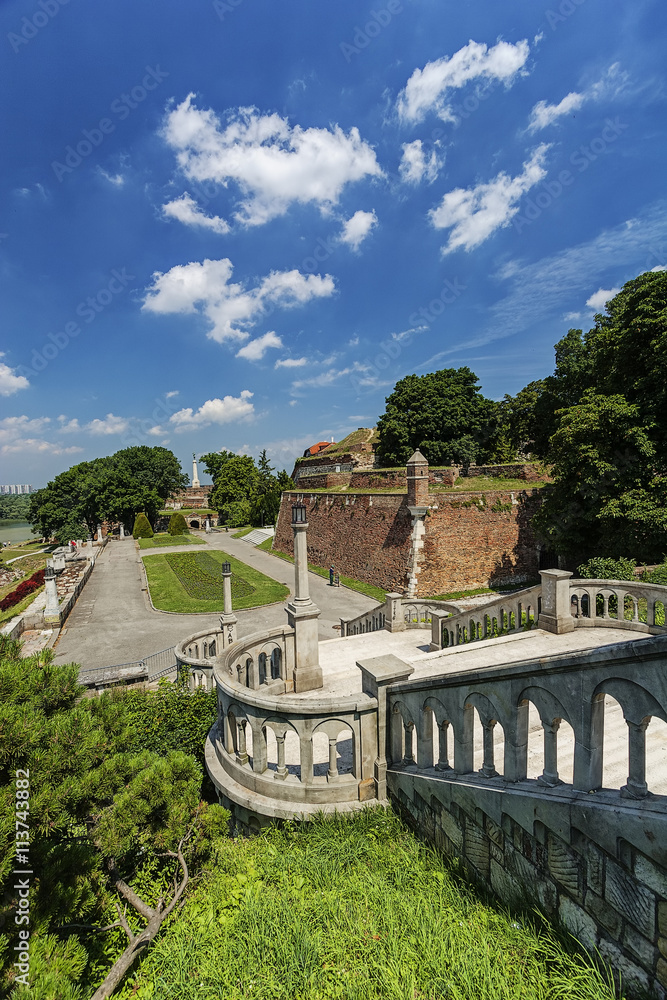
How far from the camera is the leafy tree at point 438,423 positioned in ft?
109

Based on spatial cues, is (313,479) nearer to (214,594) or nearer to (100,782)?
(214,594)

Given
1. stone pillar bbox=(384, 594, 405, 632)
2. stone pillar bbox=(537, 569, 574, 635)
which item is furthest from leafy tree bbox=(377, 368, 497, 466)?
stone pillar bbox=(537, 569, 574, 635)

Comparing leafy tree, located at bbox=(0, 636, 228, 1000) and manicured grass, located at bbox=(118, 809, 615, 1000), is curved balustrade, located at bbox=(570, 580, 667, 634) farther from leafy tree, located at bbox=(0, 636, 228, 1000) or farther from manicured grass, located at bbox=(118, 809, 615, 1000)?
leafy tree, located at bbox=(0, 636, 228, 1000)

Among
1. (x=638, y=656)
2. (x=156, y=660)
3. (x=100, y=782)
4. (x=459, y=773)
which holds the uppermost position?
(x=638, y=656)

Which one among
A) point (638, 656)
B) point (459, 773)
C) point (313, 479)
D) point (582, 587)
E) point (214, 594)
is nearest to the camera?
point (638, 656)

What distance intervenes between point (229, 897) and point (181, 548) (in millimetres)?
36364

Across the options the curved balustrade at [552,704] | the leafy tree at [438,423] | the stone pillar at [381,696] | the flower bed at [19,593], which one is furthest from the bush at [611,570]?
the flower bed at [19,593]

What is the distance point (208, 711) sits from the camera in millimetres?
6707

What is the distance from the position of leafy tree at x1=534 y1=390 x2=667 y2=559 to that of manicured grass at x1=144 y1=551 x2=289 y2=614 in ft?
42.7

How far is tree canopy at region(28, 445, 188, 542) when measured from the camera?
168 feet

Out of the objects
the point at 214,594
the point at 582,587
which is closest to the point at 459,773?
the point at 582,587

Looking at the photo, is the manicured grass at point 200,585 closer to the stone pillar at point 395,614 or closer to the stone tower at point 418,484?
the stone tower at point 418,484

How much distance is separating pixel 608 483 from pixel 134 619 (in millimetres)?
18562

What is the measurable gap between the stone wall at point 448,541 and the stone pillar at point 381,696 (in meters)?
15.8
